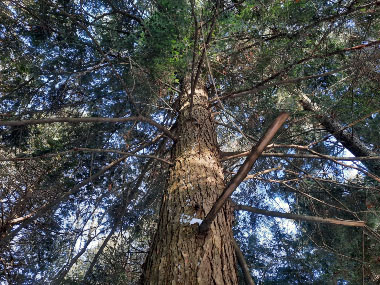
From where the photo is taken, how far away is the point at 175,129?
408cm

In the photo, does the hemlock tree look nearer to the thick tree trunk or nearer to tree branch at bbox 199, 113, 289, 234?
the thick tree trunk

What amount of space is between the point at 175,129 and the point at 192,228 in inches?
81.6

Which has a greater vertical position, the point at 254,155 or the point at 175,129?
the point at 175,129

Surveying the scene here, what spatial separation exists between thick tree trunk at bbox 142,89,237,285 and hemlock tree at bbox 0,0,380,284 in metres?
0.01

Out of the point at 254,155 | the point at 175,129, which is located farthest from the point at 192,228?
the point at 175,129

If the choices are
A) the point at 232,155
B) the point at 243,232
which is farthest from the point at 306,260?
the point at 232,155

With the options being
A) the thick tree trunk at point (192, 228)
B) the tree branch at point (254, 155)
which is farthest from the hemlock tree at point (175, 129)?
the tree branch at point (254, 155)

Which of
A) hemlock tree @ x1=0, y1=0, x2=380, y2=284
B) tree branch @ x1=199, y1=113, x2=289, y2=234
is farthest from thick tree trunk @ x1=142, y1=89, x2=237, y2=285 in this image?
tree branch @ x1=199, y1=113, x2=289, y2=234

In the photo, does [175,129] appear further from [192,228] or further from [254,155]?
[254,155]

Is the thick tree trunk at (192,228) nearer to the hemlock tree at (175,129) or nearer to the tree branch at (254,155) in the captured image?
the hemlock tree at (175,129)

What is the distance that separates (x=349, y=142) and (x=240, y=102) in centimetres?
285

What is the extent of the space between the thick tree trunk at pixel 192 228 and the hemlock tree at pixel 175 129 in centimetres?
1

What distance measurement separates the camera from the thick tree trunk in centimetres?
193

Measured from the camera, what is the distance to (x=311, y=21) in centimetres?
405
